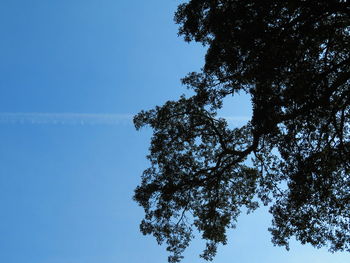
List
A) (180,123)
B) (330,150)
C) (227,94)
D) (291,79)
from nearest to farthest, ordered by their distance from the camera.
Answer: (291,79)
(330,150)
(227,94)
(180,123)

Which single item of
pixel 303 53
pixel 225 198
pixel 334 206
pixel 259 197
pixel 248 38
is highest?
pixel 248 38

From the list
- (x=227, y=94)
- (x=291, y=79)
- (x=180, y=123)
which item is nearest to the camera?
(x=291, y=79)

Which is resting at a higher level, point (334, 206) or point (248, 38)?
point (248, 38)

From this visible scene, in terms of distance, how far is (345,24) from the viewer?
39.2ft

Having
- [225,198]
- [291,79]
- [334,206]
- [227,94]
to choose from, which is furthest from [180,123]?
[334,206]

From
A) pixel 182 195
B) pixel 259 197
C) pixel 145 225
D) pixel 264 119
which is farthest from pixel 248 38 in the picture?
pixel 145 225

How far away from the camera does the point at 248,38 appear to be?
12.6 m

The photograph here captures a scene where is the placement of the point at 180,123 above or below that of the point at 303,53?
above

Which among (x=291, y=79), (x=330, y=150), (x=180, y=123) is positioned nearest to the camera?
(x=291, y=79)

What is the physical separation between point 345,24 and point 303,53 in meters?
1.77

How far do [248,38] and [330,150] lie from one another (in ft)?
17.1

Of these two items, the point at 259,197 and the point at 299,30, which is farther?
the point at 259,197

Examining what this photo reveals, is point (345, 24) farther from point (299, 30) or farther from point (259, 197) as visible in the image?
point (259, 197)

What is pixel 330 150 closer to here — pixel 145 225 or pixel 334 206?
pixel 334 206
